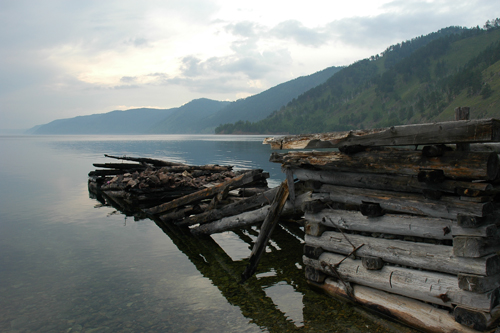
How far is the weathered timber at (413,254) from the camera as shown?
4.98 m

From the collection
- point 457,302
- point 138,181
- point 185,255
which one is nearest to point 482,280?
point 457,302

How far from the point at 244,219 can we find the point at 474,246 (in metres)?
6.08

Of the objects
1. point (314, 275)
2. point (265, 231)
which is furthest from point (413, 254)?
point (265, 231)

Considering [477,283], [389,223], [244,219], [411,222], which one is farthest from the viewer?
[244,219]

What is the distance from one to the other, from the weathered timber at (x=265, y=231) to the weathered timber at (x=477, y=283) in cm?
404

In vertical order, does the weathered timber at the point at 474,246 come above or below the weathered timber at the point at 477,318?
above

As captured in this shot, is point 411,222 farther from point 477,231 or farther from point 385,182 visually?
point 477,231

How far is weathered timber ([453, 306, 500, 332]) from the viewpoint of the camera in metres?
4.92

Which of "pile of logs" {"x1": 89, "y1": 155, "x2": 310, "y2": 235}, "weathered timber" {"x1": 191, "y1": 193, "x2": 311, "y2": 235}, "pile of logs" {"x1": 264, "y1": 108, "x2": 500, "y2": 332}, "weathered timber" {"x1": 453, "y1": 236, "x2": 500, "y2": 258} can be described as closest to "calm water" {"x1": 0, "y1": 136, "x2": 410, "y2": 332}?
"weathered timber" {"x1": 191, "y1": 193, "x2": 311, "y2": 235}

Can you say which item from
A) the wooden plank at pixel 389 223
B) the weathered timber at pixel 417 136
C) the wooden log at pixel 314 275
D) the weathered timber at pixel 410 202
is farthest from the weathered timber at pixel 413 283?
the weathered timber at pixel 417 136

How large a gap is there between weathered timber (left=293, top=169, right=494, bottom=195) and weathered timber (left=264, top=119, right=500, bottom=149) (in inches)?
25.3

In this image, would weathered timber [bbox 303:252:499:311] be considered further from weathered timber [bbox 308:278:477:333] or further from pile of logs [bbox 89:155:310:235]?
pile of logs [bbox 89:155:310:235]

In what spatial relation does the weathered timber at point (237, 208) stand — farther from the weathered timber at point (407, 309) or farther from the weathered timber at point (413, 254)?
the weathered timber at point (407, 309)

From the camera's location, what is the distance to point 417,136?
545 centimetres
